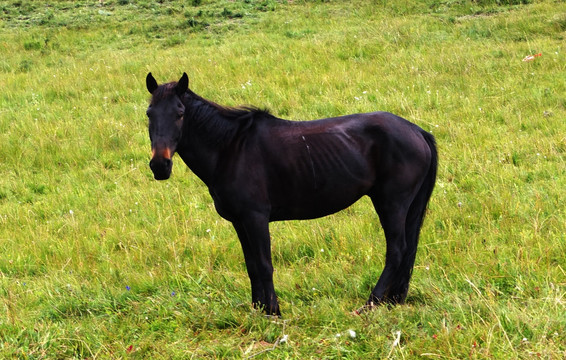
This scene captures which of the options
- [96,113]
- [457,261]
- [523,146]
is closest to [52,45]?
[96,113]

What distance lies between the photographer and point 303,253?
564 centimetres

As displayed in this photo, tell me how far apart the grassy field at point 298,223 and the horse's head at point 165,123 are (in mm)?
1261

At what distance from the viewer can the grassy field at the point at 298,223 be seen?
3.97m

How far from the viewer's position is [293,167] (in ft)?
13.5

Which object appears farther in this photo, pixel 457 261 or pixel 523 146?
pixel 523 146

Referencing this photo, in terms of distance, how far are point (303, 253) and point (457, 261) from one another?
4.95 ft

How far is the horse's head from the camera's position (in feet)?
12.1

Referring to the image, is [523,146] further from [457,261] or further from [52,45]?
[52,45]

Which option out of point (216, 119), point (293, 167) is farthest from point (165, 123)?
point (293, 167)

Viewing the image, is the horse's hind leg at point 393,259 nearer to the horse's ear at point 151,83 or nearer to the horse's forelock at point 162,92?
the horse's forelock at point 162,92

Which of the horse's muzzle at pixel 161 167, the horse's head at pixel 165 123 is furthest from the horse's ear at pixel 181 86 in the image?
the horse's muzzle at pixel 161 167

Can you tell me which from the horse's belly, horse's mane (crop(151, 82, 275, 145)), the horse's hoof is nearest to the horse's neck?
horse's mane (crop(151, 82, 275, 145))

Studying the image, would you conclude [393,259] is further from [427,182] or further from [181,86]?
[181,86]

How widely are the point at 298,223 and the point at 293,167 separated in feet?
7.18
